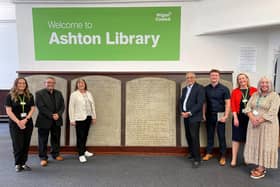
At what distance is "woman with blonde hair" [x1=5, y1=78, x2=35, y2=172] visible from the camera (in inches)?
131

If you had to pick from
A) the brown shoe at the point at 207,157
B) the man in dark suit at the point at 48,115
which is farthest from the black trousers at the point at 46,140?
the brown shoe at the point at 207,157

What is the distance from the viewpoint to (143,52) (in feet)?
15.7

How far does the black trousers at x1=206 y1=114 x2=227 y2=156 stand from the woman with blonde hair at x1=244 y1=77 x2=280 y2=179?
49cm

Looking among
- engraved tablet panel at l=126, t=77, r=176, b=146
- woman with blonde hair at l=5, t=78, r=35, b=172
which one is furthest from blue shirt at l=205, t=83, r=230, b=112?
woman with blonde hair at l=5, t=78, r=35, b=172

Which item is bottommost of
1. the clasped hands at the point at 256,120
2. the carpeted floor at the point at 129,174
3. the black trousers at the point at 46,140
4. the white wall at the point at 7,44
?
the carpeted floor at the point at 129,174

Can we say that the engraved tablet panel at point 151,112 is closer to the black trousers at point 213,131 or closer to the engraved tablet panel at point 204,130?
the engraved tablet panel at point 204,130

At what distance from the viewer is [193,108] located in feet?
11.8

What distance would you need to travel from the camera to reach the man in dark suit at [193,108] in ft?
11.8

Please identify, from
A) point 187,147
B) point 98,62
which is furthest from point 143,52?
point 187,147

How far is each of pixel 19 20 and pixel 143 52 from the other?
8.93 ft

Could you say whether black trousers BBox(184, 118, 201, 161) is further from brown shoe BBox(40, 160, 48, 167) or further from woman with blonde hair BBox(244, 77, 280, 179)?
brown shoe BBox(40, 160, 48, 167)

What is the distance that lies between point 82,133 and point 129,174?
1139 mm

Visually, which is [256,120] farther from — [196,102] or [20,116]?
[20,116]

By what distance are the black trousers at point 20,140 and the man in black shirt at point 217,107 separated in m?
2.95
